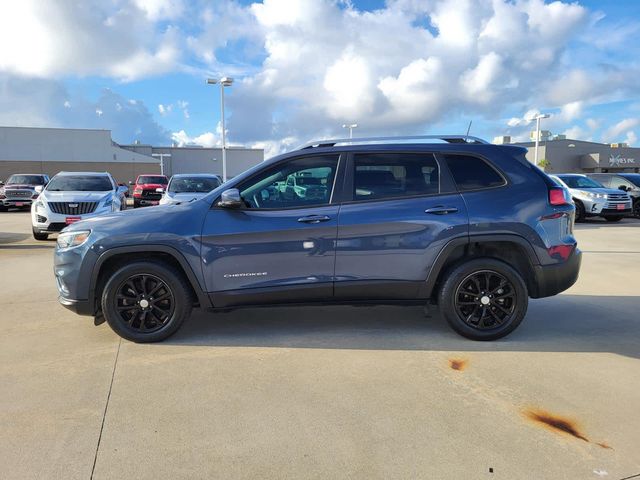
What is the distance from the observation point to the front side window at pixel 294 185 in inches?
167

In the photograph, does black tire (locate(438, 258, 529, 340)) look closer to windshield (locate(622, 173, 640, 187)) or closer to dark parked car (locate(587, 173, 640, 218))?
dark parked car (locate(587, 173, 640, 218))

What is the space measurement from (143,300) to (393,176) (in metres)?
2.51

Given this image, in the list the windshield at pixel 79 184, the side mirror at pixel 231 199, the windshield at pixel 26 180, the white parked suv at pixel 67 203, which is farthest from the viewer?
the windshield at pixel 26 180

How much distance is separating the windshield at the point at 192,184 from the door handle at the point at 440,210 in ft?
34.3

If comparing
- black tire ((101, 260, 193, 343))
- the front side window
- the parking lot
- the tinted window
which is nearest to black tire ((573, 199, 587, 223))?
the parking lot

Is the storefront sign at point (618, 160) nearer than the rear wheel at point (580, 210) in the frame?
No

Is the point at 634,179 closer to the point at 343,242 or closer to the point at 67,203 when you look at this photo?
the point at 343,242

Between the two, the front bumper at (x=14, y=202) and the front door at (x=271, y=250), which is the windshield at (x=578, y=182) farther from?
the front bumper at (x=14, y=202)

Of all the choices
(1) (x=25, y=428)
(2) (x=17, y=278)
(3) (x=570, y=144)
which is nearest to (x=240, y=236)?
(1) (x=25, y=428)

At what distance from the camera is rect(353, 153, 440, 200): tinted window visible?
4.27 m

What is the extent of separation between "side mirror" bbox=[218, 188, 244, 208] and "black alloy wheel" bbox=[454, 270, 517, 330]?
2.11 meters

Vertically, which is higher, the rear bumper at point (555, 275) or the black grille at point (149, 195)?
the black grille at point (149, 195)

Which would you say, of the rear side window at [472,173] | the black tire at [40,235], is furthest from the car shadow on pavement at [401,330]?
the black tire at [40,235]

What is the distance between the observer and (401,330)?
4641 mm
